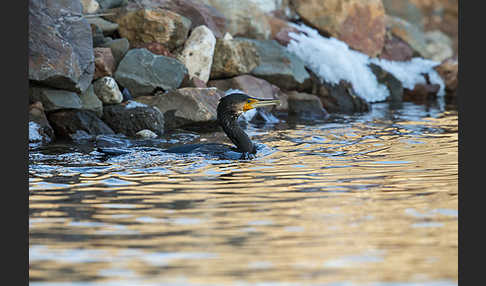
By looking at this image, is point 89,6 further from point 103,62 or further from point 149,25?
point 103,62

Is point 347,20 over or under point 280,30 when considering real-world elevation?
over

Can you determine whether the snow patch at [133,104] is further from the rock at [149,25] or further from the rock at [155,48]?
the rock at [149,25]

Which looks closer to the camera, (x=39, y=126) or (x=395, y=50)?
(x=39, y=126)

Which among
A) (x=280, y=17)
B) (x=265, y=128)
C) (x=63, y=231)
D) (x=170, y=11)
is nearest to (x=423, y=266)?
(x=63, y=231)

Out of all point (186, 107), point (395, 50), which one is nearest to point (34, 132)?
point (186, 107)

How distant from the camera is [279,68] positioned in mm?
15234

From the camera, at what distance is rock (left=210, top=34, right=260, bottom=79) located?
14.1 m

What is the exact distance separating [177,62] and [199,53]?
2.66 ft

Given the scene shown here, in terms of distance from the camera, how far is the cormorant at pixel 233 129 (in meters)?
9.07

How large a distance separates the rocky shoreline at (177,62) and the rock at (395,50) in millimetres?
43

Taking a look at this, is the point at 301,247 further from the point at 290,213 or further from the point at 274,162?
the point at 274,162

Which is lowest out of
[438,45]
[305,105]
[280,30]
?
[305,105]

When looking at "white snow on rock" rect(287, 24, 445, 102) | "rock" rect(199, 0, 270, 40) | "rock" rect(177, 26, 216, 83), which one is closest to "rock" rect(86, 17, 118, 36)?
"rock" rect(177, 26, 216, 83)

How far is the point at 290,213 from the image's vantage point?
5.81 metres
